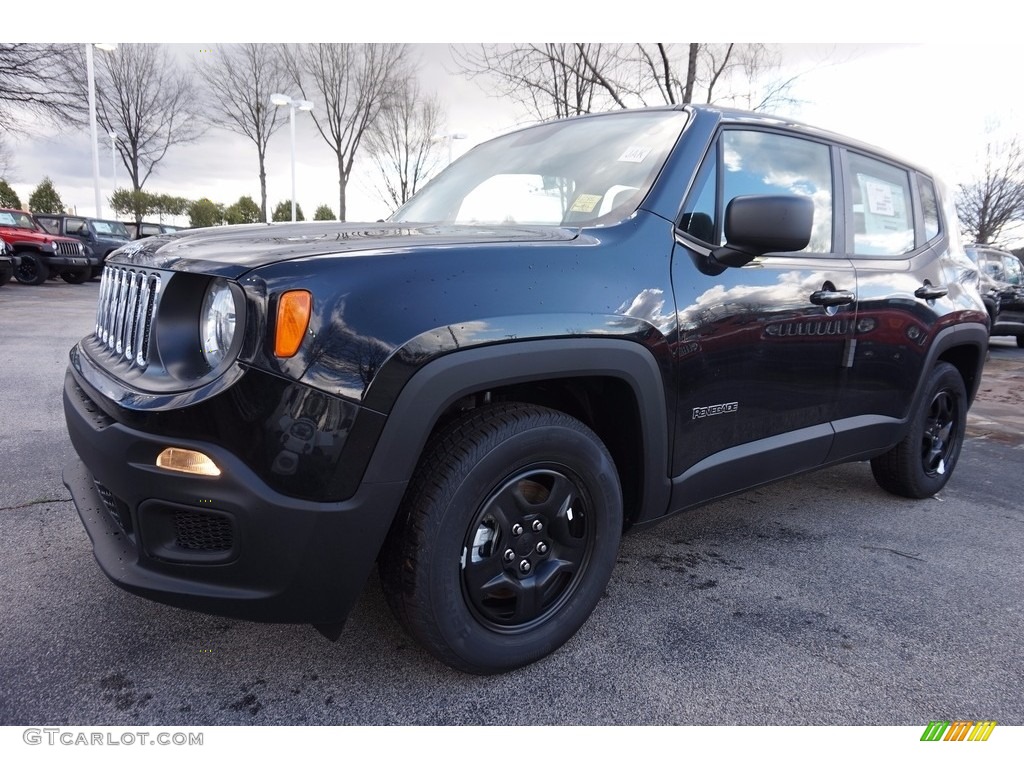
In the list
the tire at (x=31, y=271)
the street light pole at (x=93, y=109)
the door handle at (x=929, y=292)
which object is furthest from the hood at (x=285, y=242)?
the street light pole at (x=93, y=109)

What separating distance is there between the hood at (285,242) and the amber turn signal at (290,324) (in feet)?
0.39

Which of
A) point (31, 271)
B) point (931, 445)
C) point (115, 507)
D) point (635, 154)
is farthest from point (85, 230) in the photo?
point (931, 445)

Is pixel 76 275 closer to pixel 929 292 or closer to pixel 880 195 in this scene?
pixel 880 195

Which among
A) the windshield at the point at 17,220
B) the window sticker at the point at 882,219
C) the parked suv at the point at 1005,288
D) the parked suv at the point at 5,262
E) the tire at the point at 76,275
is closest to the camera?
the window sticker at the point at 882,219

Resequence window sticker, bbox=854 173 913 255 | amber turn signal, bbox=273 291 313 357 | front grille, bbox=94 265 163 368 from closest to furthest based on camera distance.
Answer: amber turn signal, bbox=273 291 313 357, front grille, bbox=94 265 163 368, window sticker, bbox=854 173 913 255

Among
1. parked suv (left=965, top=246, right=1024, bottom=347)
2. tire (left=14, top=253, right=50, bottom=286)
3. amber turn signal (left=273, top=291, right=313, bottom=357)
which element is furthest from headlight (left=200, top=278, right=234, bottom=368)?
tire (left=14, top=253, right=50, bottom=286)

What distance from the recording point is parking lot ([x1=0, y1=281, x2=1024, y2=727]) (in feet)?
5.92

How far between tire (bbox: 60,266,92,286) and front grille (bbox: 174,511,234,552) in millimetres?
18004

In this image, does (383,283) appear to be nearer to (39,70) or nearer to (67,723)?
(67,723)

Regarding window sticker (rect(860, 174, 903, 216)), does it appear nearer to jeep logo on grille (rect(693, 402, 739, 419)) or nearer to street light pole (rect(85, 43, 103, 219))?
jeep logo on grille (rect(693, 402, 739, 419))

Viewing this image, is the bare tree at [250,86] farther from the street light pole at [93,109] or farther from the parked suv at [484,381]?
the parked suv at [484,381]

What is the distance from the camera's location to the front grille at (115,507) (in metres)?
1.71
